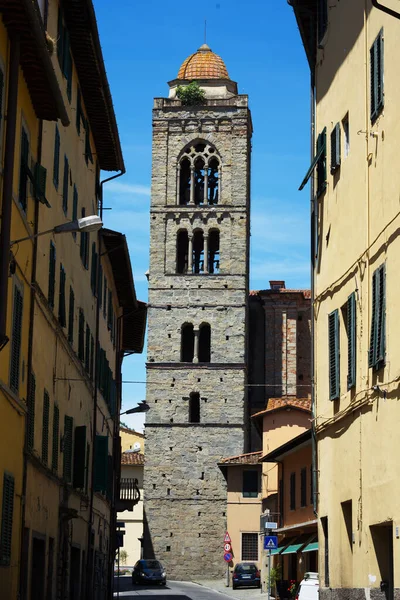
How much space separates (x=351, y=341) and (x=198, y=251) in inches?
2449

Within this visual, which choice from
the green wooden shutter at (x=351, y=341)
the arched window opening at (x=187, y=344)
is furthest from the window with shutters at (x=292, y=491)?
the arched window opening at (x=187, y=344)

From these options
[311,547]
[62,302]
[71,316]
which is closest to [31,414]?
[62,302]

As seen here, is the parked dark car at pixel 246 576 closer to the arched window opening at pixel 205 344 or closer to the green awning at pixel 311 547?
the green awning at pixel 311 547

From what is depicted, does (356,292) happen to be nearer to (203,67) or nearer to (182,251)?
(182,251)

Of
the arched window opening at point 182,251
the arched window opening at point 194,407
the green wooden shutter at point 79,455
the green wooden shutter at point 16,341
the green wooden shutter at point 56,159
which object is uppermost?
the arched window opening at point 182,251

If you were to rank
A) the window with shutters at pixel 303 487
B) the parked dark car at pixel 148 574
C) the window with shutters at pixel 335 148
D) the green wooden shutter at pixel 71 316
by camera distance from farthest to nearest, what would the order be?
the parked dark car at pixel 148 574 → the window with shutters at pixel 303 487 → the green wooden shutter at pixel 71 316 → the window with shutters at pixel 335 148

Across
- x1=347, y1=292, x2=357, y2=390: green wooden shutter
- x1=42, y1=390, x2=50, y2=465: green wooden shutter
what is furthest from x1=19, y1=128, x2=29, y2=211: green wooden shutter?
x1=347, y1=292, x2=357, y2=390: green wooden shutter

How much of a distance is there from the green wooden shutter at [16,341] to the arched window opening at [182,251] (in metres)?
60.9

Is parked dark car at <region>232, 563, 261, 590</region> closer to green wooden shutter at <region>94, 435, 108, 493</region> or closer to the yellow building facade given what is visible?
green wooden shutter at <region>94, 435, 108, 493</region>

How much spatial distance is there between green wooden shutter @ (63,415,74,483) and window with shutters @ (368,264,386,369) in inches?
332

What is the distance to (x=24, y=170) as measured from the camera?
16.0 metres

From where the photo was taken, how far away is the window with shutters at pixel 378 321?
14352mm

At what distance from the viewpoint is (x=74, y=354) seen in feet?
77.8

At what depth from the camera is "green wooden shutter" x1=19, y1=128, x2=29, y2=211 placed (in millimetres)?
15811
